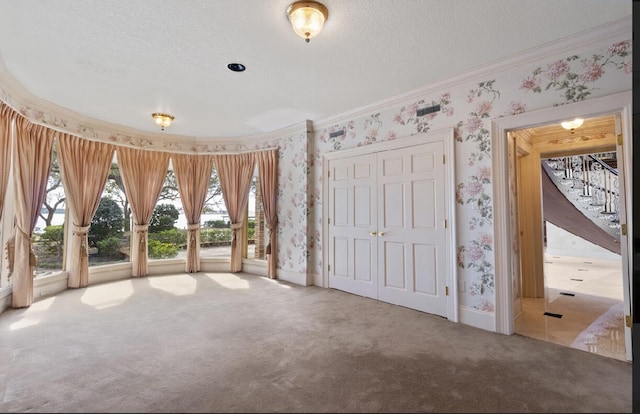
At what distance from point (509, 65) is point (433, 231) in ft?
5.98

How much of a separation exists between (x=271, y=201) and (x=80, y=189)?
9.48 feet

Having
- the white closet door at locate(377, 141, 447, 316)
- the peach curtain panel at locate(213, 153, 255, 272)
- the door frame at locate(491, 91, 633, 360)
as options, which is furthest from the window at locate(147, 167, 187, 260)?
the door frame at locate(491, 91, 633, 360)

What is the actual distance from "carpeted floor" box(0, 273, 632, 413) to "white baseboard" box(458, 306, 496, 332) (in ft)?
0.36

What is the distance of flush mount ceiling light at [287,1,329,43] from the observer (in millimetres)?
2162

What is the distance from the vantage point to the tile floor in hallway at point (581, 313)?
2.82m

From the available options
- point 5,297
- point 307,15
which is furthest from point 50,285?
point 307,15

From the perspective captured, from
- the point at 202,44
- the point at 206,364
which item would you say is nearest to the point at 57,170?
the point at 202,44

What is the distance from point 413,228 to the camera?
3.71 m

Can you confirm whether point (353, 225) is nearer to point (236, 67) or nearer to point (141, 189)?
point (236, 67)

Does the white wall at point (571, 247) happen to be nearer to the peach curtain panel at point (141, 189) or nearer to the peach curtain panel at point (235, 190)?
the peach curtain panel at point (235, 190)

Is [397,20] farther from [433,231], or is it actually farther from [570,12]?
[433,231]

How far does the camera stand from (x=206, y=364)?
92.3 inches

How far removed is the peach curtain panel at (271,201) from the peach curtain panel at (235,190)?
519 millimetres

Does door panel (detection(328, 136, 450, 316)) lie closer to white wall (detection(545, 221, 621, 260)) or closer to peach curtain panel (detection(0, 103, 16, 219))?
peach curtain panel (detection(0, 103, 16, 219))
